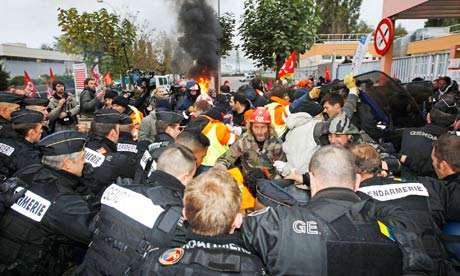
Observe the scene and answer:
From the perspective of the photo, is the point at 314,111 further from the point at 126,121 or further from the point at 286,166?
the point at 126,121

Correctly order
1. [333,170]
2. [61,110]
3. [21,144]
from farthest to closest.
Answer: [61,110] < [21,144] < [333,170]

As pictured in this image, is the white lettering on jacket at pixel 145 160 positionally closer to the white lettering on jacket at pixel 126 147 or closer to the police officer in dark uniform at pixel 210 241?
the white lettering on jacket at pixel 126 147

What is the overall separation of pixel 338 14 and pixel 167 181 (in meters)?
55.5

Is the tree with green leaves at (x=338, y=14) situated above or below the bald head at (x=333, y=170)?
above

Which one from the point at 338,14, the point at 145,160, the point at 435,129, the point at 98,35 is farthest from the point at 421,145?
the point at 338,14

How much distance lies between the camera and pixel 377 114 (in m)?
4.31

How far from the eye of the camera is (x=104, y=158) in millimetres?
3729

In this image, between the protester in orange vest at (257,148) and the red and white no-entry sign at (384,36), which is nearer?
the protester in orange vest at (257,148)

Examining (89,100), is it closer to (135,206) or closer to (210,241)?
(135,206)

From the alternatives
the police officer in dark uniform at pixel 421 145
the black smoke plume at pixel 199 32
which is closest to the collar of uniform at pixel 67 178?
the police officer in dark uniform at pixel 421 145

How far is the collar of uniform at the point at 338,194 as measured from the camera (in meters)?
2.04

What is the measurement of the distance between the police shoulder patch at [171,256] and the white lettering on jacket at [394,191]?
A: 1386mm

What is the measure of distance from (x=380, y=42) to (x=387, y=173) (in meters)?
3.81

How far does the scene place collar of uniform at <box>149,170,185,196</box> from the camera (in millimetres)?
2543
